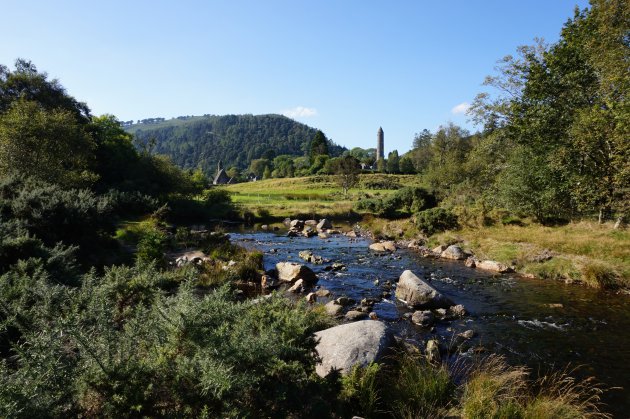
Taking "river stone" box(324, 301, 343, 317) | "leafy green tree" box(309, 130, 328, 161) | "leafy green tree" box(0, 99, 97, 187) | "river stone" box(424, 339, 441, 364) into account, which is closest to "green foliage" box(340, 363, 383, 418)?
"river stone" box(424, 339, 441, 364)

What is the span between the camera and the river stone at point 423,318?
11.8 m

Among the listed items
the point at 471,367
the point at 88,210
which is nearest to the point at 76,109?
the point at 88,210

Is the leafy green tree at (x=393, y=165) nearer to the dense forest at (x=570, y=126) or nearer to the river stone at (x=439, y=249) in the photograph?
the dense forest at (x=570, y=126)

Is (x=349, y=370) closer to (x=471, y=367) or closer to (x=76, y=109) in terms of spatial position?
(x=471, y=367)

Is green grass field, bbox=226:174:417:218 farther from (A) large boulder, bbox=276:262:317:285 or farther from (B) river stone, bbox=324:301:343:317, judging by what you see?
(B) river stone, bbox=324:301:343:317

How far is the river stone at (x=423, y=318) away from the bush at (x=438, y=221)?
680 inches

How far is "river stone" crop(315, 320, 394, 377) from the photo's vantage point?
7148mm

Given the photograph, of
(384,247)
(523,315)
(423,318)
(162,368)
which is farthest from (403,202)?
(162,368)

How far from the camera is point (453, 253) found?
73.9 feet

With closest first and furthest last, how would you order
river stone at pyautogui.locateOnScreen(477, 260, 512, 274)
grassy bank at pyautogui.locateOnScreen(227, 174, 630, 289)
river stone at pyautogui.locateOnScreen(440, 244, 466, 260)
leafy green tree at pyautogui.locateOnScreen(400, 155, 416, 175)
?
grassy bank at pyautogui.locateOnScreen(227, 174, 630, 289), river stone at pyautogui.locateOnScreen(477, 260, 512, 274), river stone at pyautogui.locateOnScreen(440, 244, 466, 260), leafy green tree at pyautogui.locateOnScreen(400, 155, 416, 175)

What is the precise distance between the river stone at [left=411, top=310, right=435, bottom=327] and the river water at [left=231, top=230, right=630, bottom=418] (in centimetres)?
28

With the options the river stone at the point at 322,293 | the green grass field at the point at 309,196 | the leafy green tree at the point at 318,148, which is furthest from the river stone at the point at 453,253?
the leafy green tree at the point at 318,148

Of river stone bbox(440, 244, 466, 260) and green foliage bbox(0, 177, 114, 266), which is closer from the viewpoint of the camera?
green foliage bbox(0, 177, 114, 266)

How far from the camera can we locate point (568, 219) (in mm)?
24641
